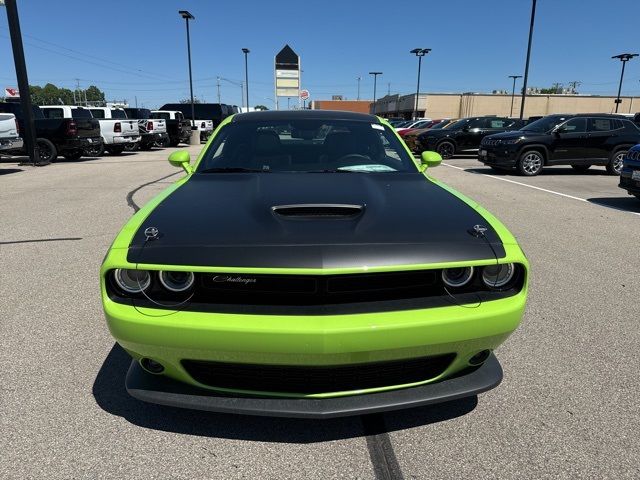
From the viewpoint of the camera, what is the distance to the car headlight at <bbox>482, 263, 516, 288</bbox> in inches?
85.8

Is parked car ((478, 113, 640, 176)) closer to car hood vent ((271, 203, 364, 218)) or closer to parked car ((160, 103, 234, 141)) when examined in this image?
car hood vent ((271, 203, 364, 218))

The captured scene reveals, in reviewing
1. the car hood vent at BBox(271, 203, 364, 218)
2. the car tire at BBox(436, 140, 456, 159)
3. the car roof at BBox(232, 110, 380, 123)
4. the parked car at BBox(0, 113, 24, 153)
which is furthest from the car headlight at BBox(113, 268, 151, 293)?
the car tire at BBox(436, 140, 456, 159)

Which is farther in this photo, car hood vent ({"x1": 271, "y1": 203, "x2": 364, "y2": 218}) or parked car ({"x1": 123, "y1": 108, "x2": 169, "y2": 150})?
parked car ({"x1": 123, "y1": 108, "x2": 169, "y2": 150})

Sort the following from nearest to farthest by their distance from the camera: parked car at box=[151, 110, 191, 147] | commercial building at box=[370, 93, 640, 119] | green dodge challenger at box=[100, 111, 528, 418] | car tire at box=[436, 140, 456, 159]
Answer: green dodge challenger at box=[100, 111, 528, 418], car tire at box=[436, 140, 456, 159], parked car at box=[151, 110, 191, 147], commercial building at box=[370, 93, 640, 119]

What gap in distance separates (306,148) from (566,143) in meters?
11.8

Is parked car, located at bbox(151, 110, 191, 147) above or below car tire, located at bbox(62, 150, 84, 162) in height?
above

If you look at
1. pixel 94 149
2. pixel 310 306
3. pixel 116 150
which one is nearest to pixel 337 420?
pixel 310 306

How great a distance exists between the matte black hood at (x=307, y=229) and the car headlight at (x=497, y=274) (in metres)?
0.09

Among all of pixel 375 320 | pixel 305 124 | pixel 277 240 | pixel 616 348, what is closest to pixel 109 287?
pixel 277 240

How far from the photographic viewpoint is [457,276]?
215 centimetres

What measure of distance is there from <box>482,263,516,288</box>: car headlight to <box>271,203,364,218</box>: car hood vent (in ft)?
2.20

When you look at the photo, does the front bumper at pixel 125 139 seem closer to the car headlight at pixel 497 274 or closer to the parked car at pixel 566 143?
the parked car at pixel 566 143

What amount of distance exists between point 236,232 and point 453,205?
1.25m

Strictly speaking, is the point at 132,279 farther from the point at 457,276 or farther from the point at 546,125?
the point at 546,125
